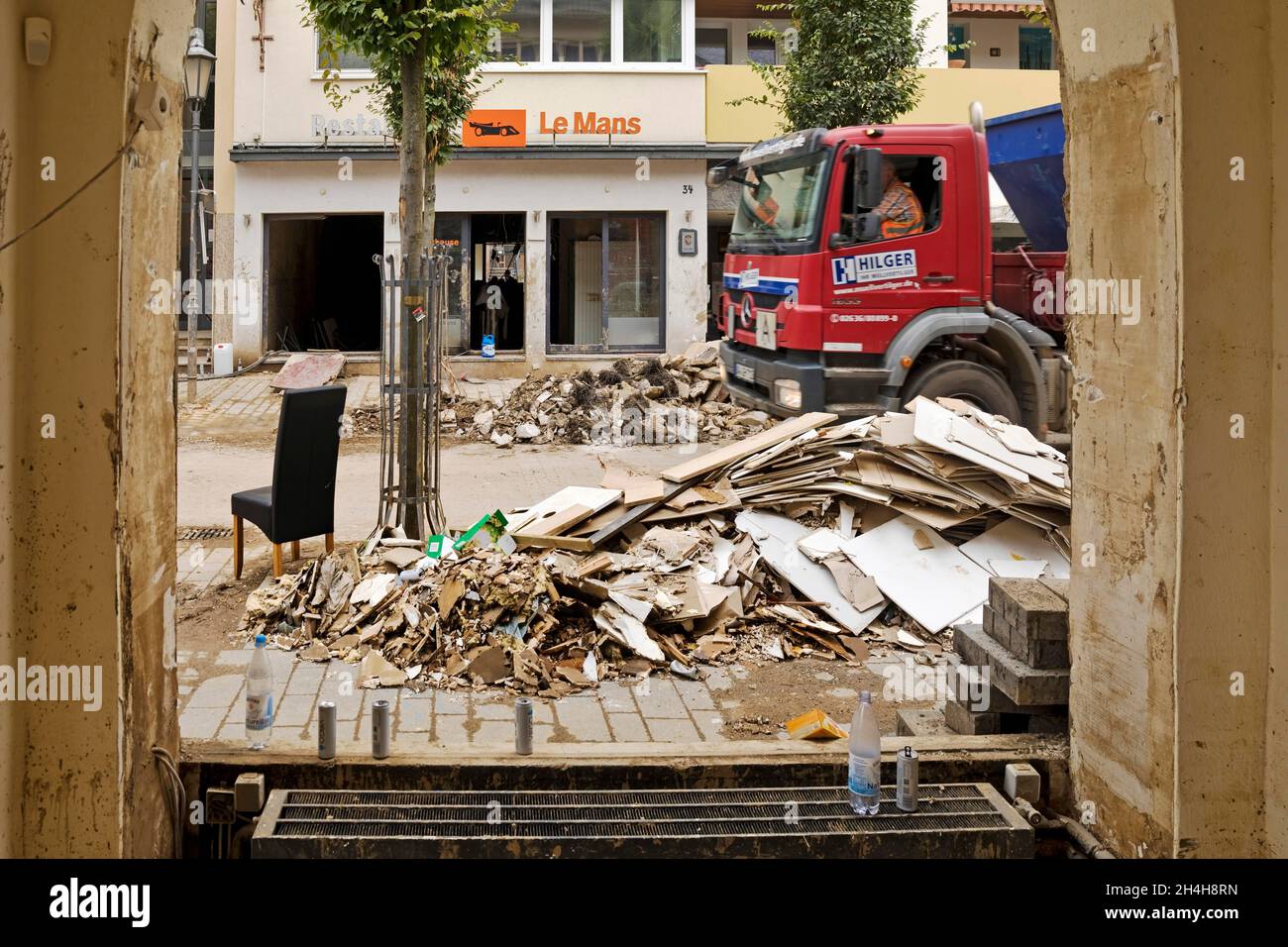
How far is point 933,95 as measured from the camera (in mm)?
24188

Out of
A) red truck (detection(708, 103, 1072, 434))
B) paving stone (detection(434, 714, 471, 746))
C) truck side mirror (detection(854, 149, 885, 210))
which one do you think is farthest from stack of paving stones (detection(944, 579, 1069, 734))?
truck side mirror (detection(854, 149, 885, 210))

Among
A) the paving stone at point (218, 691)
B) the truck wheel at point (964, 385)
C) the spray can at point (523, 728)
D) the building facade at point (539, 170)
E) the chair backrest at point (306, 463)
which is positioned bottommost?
the paving stone at point (218, 691)

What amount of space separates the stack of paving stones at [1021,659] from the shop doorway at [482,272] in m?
19.6

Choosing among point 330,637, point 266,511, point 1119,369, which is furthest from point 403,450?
point 1119,369

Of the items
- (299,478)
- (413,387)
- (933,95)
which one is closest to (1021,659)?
(299,478)

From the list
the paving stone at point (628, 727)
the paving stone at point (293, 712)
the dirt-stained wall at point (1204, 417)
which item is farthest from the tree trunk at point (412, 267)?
the dirt-stained wall at point (1204, 417)

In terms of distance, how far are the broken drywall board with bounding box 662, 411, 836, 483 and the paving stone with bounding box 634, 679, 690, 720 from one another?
224 centimetres

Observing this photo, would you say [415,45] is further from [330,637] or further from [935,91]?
[935,91]

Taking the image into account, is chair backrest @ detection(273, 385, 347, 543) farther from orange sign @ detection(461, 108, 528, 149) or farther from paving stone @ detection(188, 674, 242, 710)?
orange sign @ detection(461, 108, 528, 149)

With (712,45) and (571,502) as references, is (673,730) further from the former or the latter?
(712,45)

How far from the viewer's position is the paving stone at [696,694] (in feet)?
22.4

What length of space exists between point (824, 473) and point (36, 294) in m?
6.15

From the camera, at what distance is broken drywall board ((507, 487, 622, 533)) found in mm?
8773

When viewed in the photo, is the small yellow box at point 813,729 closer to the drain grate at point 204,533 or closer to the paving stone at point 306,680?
the paving stone at point 306,680
